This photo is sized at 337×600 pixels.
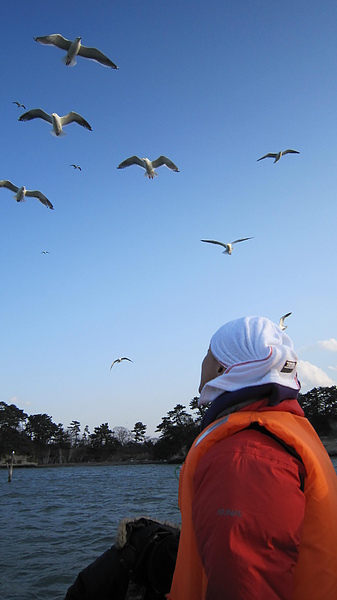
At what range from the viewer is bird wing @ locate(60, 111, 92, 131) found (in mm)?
15250

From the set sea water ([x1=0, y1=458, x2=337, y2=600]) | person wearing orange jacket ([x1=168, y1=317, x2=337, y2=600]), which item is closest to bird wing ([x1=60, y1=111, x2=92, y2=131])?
sea water ([x1=0, y1=458, x2=337, y2=600])

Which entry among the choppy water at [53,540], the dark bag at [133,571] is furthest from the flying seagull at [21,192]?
the dark bag at [133,571]

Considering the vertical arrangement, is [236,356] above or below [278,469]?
above

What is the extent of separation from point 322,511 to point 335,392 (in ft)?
266

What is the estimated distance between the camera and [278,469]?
136 cm

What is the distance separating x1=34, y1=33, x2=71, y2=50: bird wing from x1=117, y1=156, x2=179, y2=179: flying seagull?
4.47 metres

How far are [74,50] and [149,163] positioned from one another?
4.87 m

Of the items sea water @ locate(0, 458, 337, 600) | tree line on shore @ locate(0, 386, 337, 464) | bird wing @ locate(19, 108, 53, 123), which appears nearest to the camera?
sea water @ locate(0, 458, 337, 600)

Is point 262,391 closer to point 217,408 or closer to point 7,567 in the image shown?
point 217,408

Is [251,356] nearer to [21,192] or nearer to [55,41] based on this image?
[55,41]

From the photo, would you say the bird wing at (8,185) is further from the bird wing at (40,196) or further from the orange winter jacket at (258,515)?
the orange winter jacket at (258,515)

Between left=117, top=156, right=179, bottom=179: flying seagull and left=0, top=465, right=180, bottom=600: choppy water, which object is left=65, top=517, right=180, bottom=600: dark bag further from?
left=117, top=156, right=179, bottom=179: flying seagull

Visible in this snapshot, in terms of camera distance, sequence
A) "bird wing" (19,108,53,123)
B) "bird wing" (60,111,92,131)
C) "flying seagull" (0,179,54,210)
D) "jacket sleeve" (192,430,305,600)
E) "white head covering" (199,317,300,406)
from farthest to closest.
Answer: "flying seagull" (0,179,54,210), "bird wing" (60,111,92,131), "bird wing" (19,108,53,123), "white head covering" (199,317,300,406), "jacket sleeve" (192,430,305,600)

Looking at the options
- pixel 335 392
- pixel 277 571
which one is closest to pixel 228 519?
pixel 277 571
